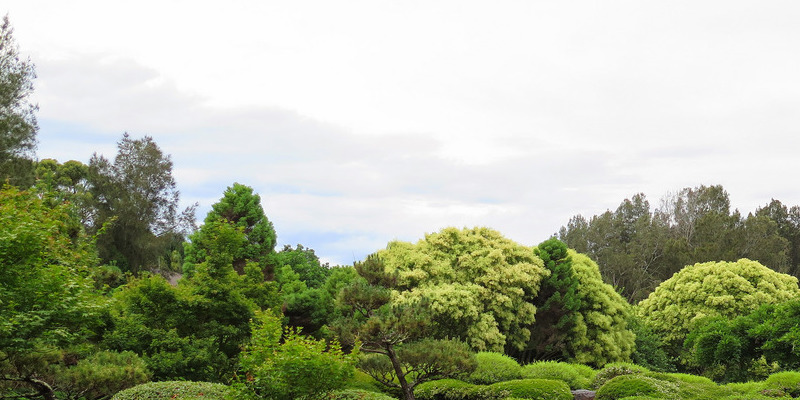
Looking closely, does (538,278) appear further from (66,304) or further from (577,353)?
(66,304)

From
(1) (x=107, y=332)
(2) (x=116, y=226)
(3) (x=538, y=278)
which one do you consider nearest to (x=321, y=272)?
(2) (x=116, y=226)

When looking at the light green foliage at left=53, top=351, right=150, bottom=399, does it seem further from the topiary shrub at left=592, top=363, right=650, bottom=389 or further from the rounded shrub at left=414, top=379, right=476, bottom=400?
the topiary shrub at left=592, top=363, right=650, bottom=389

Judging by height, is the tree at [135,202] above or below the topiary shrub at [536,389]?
above

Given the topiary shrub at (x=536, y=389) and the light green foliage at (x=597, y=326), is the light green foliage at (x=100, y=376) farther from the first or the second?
the light green foliage at (x=597, y=326)

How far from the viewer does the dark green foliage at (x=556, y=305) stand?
28.4m

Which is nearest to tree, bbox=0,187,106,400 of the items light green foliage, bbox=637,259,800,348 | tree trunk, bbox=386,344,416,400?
tree trunk, bbox=386,344,416,400

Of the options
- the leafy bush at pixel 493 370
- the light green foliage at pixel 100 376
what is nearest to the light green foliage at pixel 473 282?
the leafy bush at pixel 493 370

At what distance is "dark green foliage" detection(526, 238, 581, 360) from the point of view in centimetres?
2842

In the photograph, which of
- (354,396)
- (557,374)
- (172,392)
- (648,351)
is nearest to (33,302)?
(172,392)

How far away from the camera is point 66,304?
42.2 feet

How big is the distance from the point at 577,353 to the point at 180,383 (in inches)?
729

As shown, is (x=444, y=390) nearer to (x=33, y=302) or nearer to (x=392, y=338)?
(x=392, y=338)

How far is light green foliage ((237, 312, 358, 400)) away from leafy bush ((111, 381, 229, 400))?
99.9 inches

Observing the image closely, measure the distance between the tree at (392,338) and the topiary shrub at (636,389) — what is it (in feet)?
12.2
